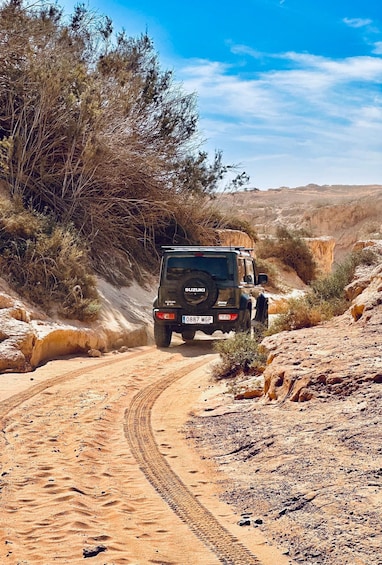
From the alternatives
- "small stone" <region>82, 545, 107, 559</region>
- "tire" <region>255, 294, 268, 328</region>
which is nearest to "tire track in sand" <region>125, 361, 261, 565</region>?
"small stone" <region>82, 545, 107, 559</region>

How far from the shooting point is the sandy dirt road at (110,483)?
404cm

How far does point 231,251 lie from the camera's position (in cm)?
1491

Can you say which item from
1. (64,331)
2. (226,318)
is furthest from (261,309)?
(64,331)

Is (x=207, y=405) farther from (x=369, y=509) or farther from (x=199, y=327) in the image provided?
(x=199, y=327)

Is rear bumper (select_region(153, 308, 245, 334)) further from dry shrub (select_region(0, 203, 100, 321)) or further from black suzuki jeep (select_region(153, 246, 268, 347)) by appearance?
dry shrub (select_region(0, 203, 100, 321))

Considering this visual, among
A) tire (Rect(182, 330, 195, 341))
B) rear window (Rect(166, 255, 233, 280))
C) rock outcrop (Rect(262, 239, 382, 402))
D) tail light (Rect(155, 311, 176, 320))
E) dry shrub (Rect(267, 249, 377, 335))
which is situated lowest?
tire (Rect(182, 330, 195, 341))

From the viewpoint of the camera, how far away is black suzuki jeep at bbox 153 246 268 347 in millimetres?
14602

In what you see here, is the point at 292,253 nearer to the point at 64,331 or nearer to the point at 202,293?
the point at 202,293

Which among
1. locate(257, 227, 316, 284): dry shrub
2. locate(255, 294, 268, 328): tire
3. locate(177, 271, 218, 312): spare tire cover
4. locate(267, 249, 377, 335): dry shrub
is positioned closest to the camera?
locate(267, 249, 377, 335): dry shrub

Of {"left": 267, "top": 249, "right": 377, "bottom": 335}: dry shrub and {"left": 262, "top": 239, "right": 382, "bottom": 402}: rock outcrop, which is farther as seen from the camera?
{"left": 267, "top": 249, "right": 377, "bottom": 335}: dry shrub

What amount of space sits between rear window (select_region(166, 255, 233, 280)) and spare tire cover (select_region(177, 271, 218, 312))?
0.25 metres

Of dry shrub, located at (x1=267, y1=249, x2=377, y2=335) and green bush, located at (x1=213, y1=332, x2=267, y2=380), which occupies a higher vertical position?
dry shrub, located at (x1=267, y1=249, x2=377, y2=335)

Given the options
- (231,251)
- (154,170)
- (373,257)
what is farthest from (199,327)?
(154,170)

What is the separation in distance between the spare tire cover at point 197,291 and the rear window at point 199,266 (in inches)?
9.6
